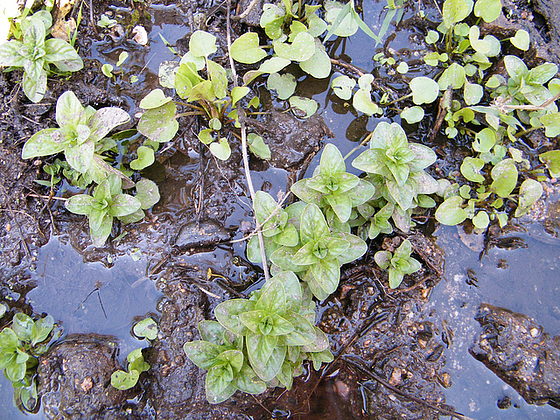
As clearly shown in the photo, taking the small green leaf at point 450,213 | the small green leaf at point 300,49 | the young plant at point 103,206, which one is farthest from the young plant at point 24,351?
the small green leaf at point 450,213

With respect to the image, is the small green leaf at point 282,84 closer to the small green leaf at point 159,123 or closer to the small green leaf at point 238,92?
the small green leaf at point 238,92

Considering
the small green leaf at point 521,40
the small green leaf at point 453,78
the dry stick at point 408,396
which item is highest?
the small green leaf at point 521,40

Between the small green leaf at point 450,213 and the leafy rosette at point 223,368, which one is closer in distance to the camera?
the leafy rosette at point 223,368

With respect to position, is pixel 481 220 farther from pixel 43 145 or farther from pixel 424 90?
pixel 43 145

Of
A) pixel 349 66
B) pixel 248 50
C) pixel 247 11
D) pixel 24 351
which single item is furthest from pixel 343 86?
pixel 24 351

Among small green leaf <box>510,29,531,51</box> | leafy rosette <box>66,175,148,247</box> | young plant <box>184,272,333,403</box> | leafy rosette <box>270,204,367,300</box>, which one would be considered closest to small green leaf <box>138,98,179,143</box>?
leafy rosette <box>66,175,148,247</box>

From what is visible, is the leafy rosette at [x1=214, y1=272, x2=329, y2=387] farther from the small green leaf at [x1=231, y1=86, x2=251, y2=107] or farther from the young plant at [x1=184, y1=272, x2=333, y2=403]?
the small green leaf at [x1=231, y1=86, x2=251, y2=107]

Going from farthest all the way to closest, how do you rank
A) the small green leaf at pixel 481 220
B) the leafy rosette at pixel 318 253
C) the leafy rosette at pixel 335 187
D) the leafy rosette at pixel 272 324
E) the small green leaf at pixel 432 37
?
the small green leaf at pixel 432 37, the small green leaf at pixel 481 220, the leafy rosette at pixel 335 187, the leafy rosette at pixel 318 253, the leafy rosette at pixel 272 324
